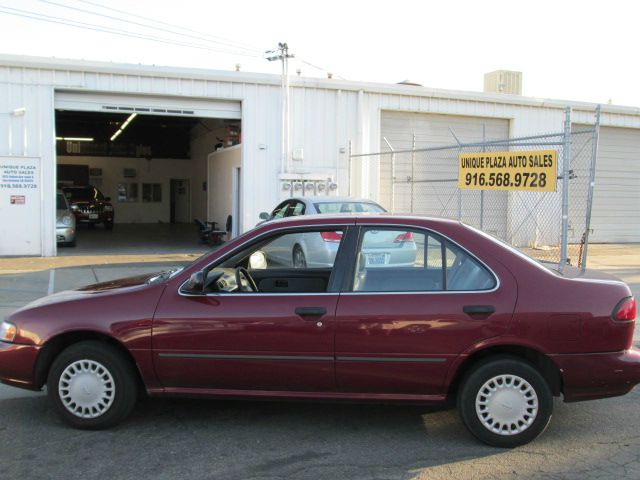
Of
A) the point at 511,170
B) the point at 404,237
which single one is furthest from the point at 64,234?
the point at 404,237

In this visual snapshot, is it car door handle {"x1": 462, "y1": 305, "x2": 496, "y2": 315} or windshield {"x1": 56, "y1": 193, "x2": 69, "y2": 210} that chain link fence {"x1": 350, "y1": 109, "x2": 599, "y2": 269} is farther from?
car door handle {"x1": 462, "y1": 305, "x2": 496, "y2": 315}

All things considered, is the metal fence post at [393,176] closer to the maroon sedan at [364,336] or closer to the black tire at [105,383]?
the maroon sedan at [364,336]

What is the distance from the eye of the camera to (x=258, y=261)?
593 cm

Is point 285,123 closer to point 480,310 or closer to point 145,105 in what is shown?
point 145,105

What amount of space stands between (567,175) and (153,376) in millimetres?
6682

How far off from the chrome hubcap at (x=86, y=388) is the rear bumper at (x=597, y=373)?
3.15m

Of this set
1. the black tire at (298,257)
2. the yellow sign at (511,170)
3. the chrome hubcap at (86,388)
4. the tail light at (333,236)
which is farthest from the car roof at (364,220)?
the yellow sign at (511,170)

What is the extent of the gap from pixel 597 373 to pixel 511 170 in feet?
20.3

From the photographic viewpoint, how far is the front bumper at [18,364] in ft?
14.6

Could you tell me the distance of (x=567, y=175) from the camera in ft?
28.8

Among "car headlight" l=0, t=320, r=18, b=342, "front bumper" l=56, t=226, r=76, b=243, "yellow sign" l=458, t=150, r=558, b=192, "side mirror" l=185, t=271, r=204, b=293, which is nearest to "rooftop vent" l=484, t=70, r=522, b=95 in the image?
"yellow sign" l=458, t=150, r=558, b=192

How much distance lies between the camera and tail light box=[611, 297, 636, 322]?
419 cm

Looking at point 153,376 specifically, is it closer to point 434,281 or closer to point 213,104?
point 434,281

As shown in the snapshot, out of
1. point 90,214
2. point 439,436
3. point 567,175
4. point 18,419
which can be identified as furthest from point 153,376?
point 90,214
